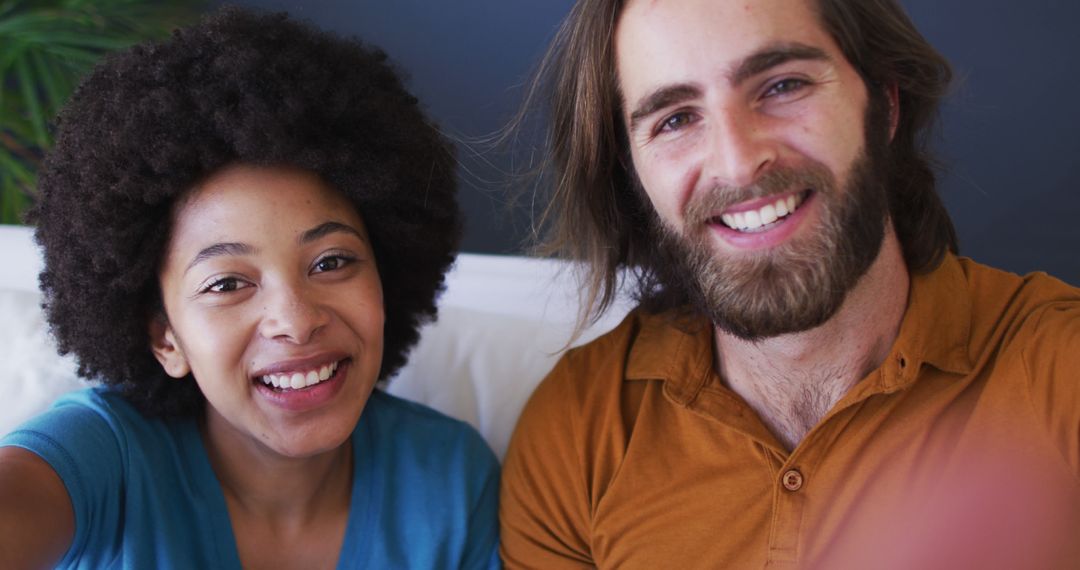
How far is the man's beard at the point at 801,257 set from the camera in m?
1.36

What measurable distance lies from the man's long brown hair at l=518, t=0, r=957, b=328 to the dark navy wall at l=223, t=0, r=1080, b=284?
1.34 feet

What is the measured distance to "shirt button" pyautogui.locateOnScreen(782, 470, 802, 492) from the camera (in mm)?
1392

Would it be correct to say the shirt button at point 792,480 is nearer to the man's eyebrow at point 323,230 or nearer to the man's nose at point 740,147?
the man's nose at point 740,147

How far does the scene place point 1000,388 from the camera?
1.34 m

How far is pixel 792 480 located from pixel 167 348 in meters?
0.93

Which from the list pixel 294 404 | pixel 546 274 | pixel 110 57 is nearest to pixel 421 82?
pixel 546 274

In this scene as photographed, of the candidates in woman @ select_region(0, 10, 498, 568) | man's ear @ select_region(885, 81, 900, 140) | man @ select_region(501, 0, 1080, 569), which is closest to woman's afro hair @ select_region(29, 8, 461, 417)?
woman @ select_region(0, 10, 498, 568)

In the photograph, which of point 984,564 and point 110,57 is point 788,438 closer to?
point 984,564

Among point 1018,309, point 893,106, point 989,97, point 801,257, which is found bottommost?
point 1018,309

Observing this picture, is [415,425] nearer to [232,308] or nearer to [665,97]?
[232,308]

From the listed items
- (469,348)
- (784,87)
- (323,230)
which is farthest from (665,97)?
(469,348)

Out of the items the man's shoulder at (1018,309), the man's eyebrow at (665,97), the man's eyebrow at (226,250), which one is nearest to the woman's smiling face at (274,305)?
the man's eyebrow at (226,250)

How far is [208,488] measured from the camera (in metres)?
1.56

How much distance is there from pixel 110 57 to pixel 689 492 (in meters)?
1.07
